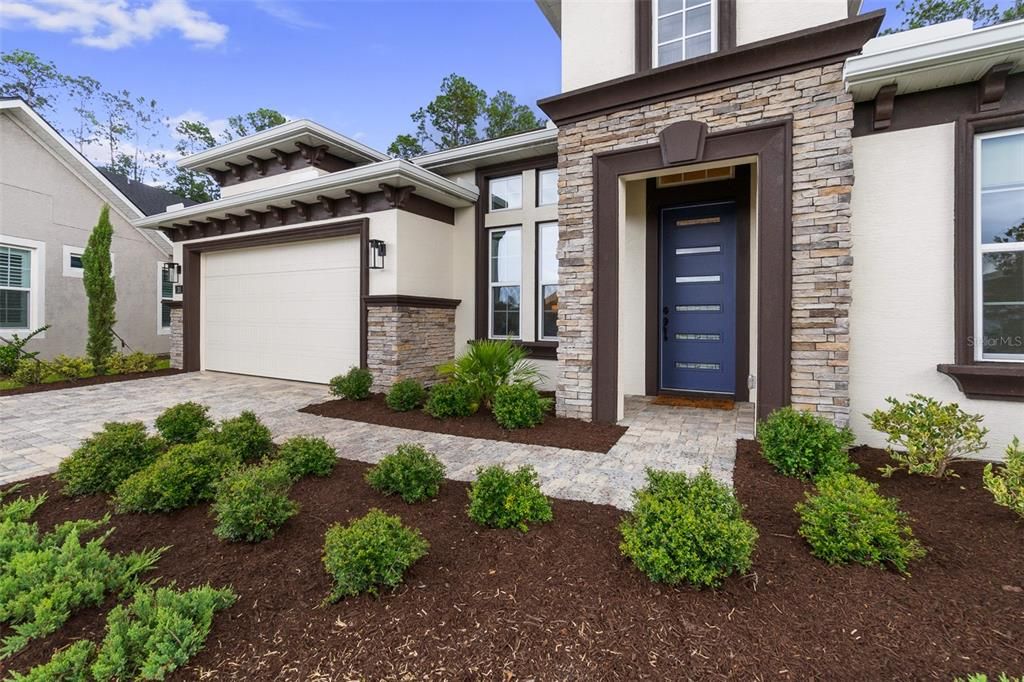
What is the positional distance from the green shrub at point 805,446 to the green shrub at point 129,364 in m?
11.3

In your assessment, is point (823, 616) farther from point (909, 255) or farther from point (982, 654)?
point (909, 255)

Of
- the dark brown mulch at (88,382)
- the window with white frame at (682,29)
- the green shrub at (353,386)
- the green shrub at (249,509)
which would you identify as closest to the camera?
the green shrub at (249,509)

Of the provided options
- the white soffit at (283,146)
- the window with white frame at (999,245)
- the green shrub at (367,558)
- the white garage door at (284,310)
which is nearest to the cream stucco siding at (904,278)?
the window with white frame at (999,245)

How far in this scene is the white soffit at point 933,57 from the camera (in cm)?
322

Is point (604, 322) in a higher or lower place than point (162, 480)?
higher

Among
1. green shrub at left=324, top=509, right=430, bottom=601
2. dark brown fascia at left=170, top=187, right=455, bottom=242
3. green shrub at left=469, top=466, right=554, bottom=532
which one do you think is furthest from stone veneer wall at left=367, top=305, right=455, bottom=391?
green shrub at left=324, top=509, right=430, bottom=601

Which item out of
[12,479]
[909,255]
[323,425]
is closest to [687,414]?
[909,255]

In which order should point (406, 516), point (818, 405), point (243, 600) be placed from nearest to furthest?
point (243, 600) < point (406, 516) < point (818, 405)

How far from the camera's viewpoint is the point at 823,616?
1716mm

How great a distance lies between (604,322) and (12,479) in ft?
17.3

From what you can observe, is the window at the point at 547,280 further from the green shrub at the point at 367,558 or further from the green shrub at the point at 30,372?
the green shrub at the point at 30,372

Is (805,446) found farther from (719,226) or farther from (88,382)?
(88,382)

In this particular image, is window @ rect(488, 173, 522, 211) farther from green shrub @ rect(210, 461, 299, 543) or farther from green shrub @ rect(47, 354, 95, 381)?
green shrub @ rect(47, 354, 95, 381)

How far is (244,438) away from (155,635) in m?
2.15
